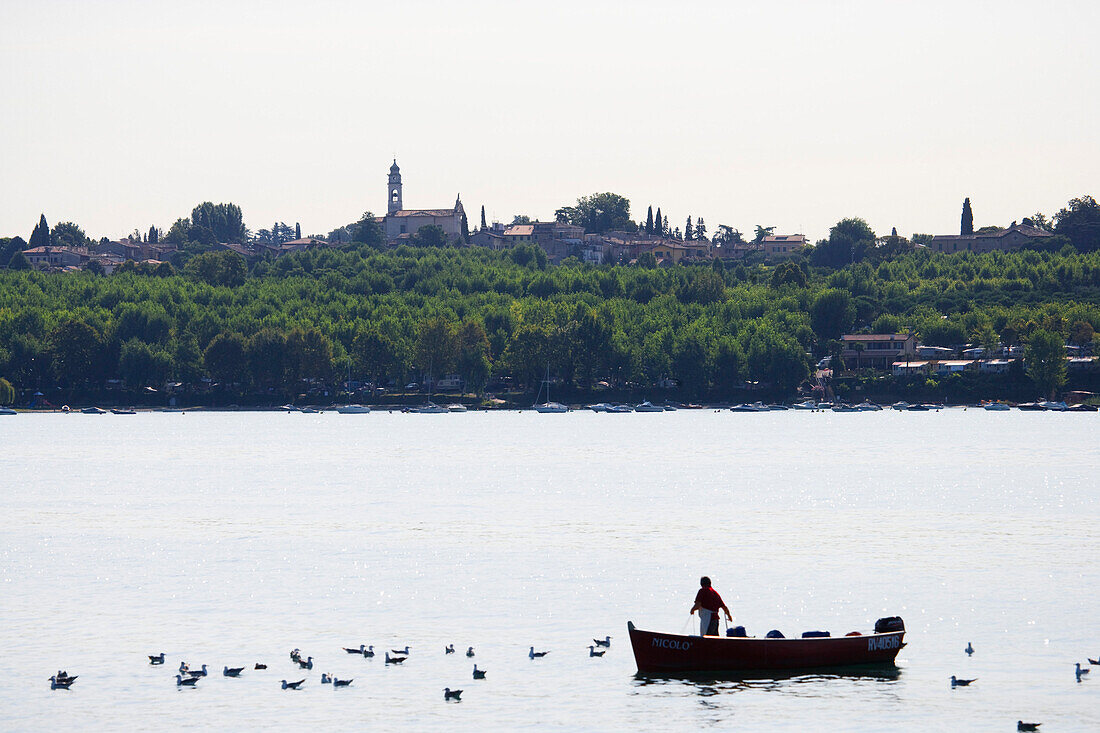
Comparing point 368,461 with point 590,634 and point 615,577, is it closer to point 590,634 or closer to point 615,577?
point 615,577

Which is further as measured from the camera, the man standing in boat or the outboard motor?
the outboard motor

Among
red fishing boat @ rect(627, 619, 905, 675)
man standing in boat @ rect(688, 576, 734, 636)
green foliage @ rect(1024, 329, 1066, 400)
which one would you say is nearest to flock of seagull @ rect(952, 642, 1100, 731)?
red fishing boat @ rect(627, 619, 905, 675)

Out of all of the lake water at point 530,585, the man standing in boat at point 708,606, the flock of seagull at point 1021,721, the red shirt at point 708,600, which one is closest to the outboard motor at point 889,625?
the lake water at point 530,585

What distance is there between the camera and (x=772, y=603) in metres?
44.9

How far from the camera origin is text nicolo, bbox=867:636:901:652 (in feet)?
117

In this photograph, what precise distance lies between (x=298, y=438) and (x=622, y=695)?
122 meters

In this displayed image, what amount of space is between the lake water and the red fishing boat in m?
0.57

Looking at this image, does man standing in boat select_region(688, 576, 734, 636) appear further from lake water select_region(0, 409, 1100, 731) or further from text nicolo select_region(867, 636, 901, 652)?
text nicolo select_region(867, 636, 901, 652)

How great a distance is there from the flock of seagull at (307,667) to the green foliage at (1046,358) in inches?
→ 6663

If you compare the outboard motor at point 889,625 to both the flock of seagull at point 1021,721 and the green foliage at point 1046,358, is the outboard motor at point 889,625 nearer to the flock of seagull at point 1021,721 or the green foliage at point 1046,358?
the flock of seagull at point 1021,721

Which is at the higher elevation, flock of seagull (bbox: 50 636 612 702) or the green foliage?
the green foliage

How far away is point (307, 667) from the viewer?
119ft

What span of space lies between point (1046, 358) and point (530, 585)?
529ft

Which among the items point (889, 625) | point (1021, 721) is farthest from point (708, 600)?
point (1021, 721)
